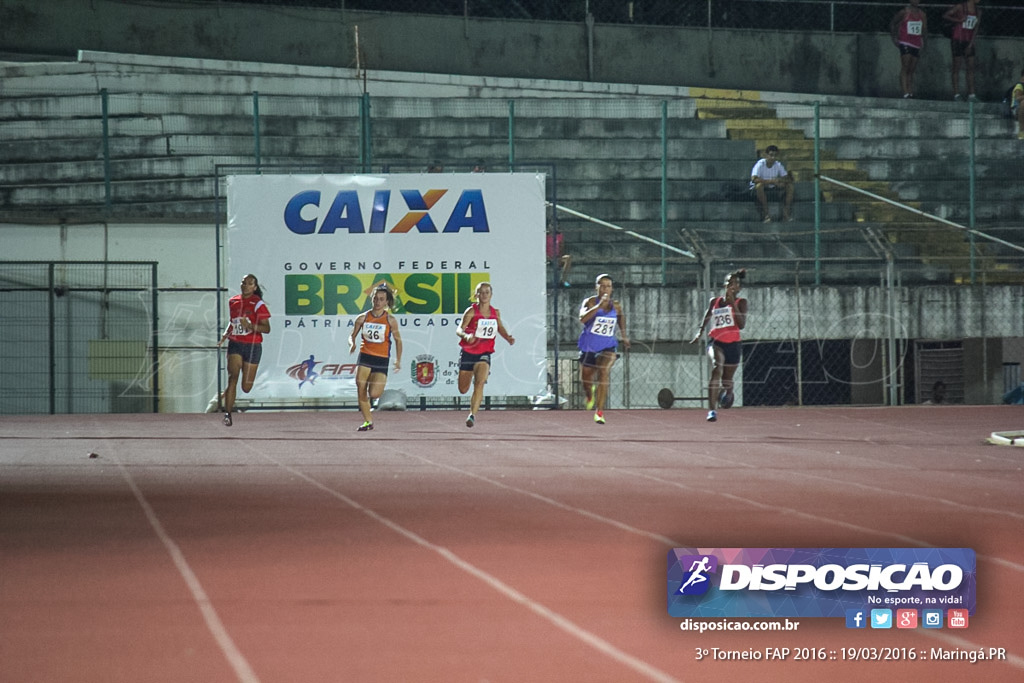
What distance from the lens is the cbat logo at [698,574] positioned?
5.19 meters

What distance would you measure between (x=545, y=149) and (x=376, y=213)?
6.93 m

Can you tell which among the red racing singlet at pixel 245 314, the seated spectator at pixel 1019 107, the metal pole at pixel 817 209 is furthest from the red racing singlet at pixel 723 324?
the seated spectator at pixel 1019 107

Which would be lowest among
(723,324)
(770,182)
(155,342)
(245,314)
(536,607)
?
(536,607)

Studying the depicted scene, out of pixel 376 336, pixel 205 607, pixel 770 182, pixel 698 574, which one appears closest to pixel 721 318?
pixel 376 336

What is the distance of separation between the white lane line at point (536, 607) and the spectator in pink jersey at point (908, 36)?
23.7 m

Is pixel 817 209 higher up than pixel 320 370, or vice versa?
pixel 817 209

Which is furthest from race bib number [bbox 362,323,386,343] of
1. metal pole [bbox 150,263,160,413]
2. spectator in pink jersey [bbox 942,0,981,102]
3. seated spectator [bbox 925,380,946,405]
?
spectator in pink jersey [bbox 942,0,981,102]

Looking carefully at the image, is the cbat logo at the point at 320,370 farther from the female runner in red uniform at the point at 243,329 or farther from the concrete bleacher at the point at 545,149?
the concrete bleacher at the point at 545,149

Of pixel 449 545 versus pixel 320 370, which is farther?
pixel 320 370

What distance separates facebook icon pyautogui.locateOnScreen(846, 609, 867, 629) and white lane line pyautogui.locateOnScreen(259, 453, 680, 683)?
666 millimetres

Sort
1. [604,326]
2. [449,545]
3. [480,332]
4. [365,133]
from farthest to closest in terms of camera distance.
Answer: [365,133]
[604,326]
[480,332]
[449,545]

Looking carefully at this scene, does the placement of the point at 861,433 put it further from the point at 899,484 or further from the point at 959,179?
the point at 959,179

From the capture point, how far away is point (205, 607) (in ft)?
20.2

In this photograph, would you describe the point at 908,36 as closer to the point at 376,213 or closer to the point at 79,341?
the point at 376,213
